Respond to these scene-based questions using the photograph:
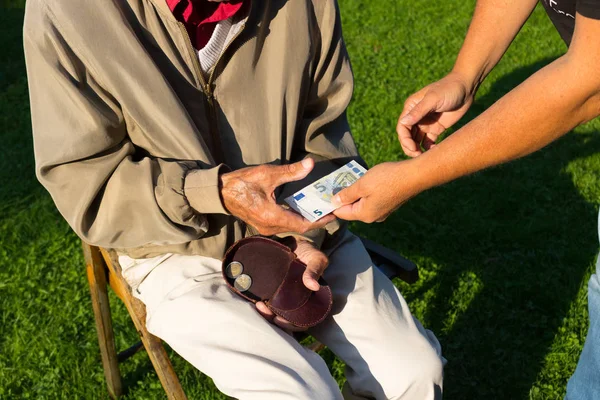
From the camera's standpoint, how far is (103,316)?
3336 millimetres

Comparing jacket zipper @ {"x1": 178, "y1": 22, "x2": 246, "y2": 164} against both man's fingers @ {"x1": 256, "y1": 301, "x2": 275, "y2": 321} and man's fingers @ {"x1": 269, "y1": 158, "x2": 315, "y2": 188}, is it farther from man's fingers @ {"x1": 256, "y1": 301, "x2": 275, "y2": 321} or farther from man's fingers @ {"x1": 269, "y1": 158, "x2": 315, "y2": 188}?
man's fingers @ {"x1": 256, "y1": 301, "x2": 275, "y2": 321}

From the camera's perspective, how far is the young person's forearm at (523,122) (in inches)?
86.8

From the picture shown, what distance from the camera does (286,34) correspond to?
2799 millimetres

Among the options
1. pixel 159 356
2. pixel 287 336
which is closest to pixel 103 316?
pixel 159 356

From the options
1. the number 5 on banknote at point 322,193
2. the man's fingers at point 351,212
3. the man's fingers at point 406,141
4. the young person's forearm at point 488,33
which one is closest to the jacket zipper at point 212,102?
the number 5 on banknote at point 322,193

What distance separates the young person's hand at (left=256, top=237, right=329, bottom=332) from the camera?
265cm

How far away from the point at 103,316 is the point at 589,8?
2.32 m

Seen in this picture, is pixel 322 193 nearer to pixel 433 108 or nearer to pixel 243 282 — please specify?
pixel 243 282

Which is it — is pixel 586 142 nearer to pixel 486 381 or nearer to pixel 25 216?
pixel 486 381

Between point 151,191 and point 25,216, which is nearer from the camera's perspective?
point 151,191

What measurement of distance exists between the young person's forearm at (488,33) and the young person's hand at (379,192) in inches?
29.1

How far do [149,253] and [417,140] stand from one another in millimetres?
1242

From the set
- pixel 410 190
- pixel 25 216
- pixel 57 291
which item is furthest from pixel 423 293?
pixel 25 216

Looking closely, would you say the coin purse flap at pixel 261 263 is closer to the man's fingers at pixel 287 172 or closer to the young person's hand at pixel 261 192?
the young person's hand at pixel 261 192
